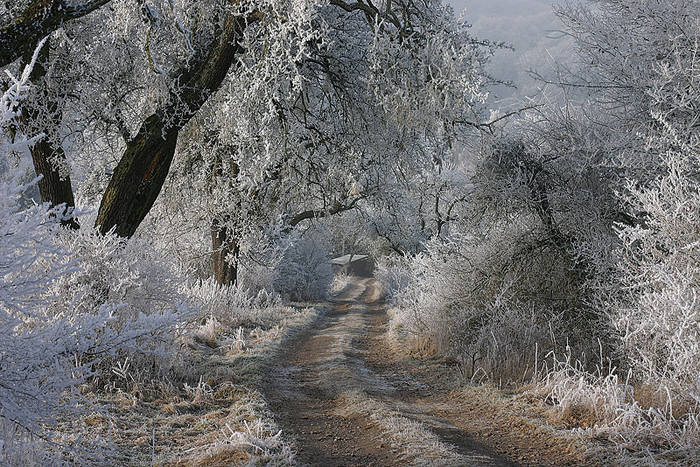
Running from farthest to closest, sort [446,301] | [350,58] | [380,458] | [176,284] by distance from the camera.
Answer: [446,301]
[350,58]
[176,284]
[380,458]

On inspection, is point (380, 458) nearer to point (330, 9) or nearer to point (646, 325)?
point (646, 325)

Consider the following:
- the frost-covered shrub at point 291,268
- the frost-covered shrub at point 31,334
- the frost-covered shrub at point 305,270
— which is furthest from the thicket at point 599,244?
the frost-covered shrub at point 305,270

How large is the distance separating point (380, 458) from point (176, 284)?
377cm

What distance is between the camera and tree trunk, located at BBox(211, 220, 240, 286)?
12796mm

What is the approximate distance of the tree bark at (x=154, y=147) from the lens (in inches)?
263

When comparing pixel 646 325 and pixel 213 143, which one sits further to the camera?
pixel 213 143

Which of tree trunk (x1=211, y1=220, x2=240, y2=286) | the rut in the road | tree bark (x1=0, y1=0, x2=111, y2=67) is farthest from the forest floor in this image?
tree bark (x1=0, y1=0, x2=111, y2=67)

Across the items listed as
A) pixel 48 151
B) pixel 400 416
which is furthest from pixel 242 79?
pixel 400 416

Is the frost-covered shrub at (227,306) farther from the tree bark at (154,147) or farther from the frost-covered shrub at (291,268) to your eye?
the tree bark at (154,147)

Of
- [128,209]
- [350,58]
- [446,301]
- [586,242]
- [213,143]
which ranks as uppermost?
[350,58]

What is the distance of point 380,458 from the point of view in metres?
4.26

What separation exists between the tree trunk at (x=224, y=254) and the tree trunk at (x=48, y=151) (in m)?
5.09

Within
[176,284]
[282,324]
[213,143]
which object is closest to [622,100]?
[176,284]

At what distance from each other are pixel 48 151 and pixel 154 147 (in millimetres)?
1611
